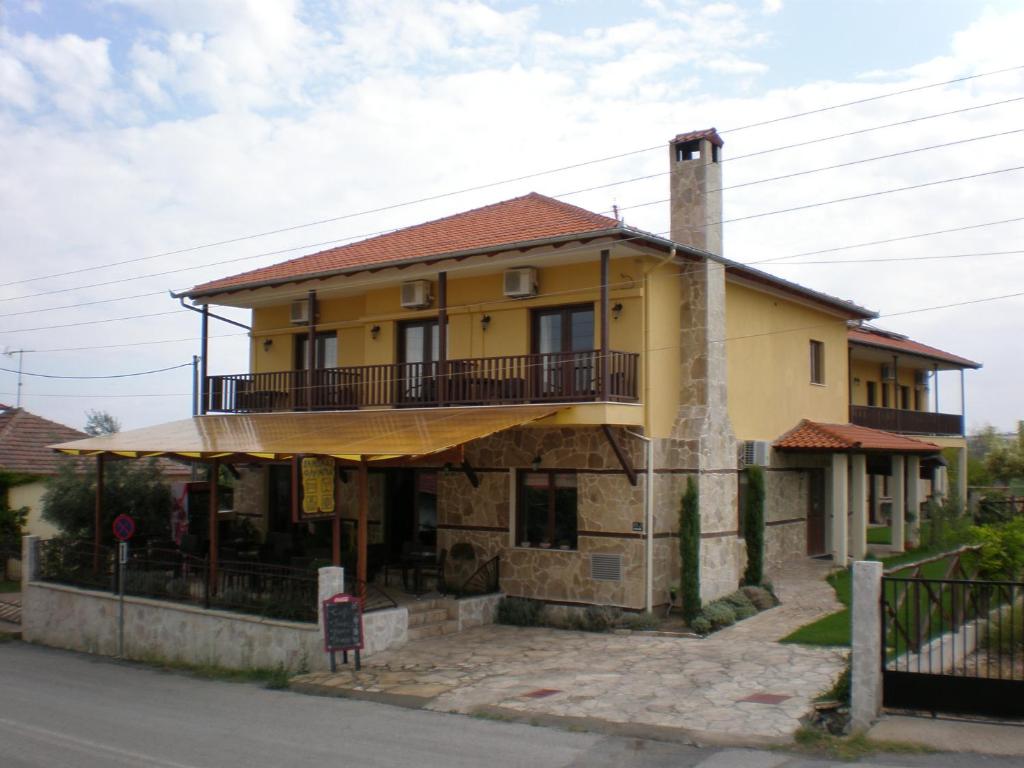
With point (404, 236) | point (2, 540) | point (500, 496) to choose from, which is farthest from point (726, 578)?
point (2, 540)

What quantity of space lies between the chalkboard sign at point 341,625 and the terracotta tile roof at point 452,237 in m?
6.42

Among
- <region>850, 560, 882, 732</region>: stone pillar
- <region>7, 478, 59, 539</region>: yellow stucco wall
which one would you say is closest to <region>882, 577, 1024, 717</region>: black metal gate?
<region>850, 560, 882, 732</region>: stone pillar

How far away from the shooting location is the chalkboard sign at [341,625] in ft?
45.3

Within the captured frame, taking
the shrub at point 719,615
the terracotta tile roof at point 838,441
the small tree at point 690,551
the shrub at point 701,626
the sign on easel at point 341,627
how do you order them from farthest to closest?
the terracotta tile roof at point 838,441
the small tree at point 690,551
the shrub at point 719,615
the shrub at point 701,626
the sign on easel at point 341,627

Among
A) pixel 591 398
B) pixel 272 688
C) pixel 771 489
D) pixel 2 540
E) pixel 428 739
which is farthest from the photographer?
pixel 2 540

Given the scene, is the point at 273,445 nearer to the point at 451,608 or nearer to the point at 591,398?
the point at 451,608

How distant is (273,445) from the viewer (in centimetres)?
1603

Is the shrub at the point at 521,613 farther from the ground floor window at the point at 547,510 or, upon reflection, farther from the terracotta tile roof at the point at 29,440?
the terracotta tile roof at the point at 29,440

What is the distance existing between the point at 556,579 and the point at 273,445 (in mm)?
5413

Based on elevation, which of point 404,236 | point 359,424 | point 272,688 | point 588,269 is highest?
point 404,236

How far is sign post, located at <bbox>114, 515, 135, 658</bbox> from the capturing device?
1739 centimetres

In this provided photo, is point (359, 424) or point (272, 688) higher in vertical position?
point (359, 424)

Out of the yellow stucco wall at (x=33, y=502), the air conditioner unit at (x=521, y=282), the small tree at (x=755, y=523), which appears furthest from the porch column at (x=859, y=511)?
the yellow stucco wall at (x=33, y=502)

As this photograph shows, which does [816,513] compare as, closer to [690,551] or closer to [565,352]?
[690,551]
